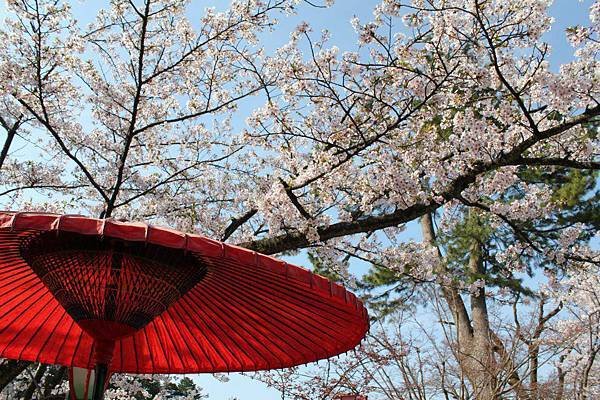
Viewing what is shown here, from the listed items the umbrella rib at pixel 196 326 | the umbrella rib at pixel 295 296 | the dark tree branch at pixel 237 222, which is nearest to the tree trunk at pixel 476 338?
the dark tree branch at pixel 237 222

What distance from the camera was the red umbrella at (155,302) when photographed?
6.66 ft

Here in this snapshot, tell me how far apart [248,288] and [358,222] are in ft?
8.97

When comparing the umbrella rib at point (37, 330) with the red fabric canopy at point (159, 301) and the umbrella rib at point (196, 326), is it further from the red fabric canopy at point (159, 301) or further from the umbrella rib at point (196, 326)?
the umbrella rib at point (196, 326)

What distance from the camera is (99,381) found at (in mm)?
2375

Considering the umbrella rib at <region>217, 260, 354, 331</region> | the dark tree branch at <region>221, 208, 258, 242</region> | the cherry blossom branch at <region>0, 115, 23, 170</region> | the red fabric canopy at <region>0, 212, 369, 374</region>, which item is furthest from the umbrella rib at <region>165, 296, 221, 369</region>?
the cherry blossom branch at <region>0, 115, 23, 170</region>

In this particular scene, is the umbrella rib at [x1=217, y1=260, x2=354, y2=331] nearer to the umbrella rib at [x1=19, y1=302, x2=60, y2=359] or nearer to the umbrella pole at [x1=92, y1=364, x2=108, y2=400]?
the umbrella pole at [x1=92, y1=364, x2=108, y2=400]

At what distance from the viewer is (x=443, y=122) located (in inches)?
244

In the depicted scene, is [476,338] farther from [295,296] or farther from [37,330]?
[37,330]

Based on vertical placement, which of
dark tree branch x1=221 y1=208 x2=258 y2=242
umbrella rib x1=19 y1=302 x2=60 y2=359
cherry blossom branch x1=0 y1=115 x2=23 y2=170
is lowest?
umbrella rib x1=19 y1=302 x2=60 y2=359

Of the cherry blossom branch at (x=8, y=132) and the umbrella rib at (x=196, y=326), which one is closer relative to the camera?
the umbrella rib at (x=196, y=326)

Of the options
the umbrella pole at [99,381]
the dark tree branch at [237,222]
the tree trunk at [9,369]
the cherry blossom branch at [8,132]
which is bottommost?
the umbrella pole at [99,381]

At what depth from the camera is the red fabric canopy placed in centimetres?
201

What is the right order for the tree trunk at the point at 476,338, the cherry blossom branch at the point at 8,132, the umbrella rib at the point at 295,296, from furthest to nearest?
the tree trunk at the point at 476,338 → the cherry blossom branch at the point at 8,132 → the umbrella rib at the point at 295,296

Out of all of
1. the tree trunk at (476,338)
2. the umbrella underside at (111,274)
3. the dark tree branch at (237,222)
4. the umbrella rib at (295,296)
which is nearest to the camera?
the umbrella underside at (111,274)
